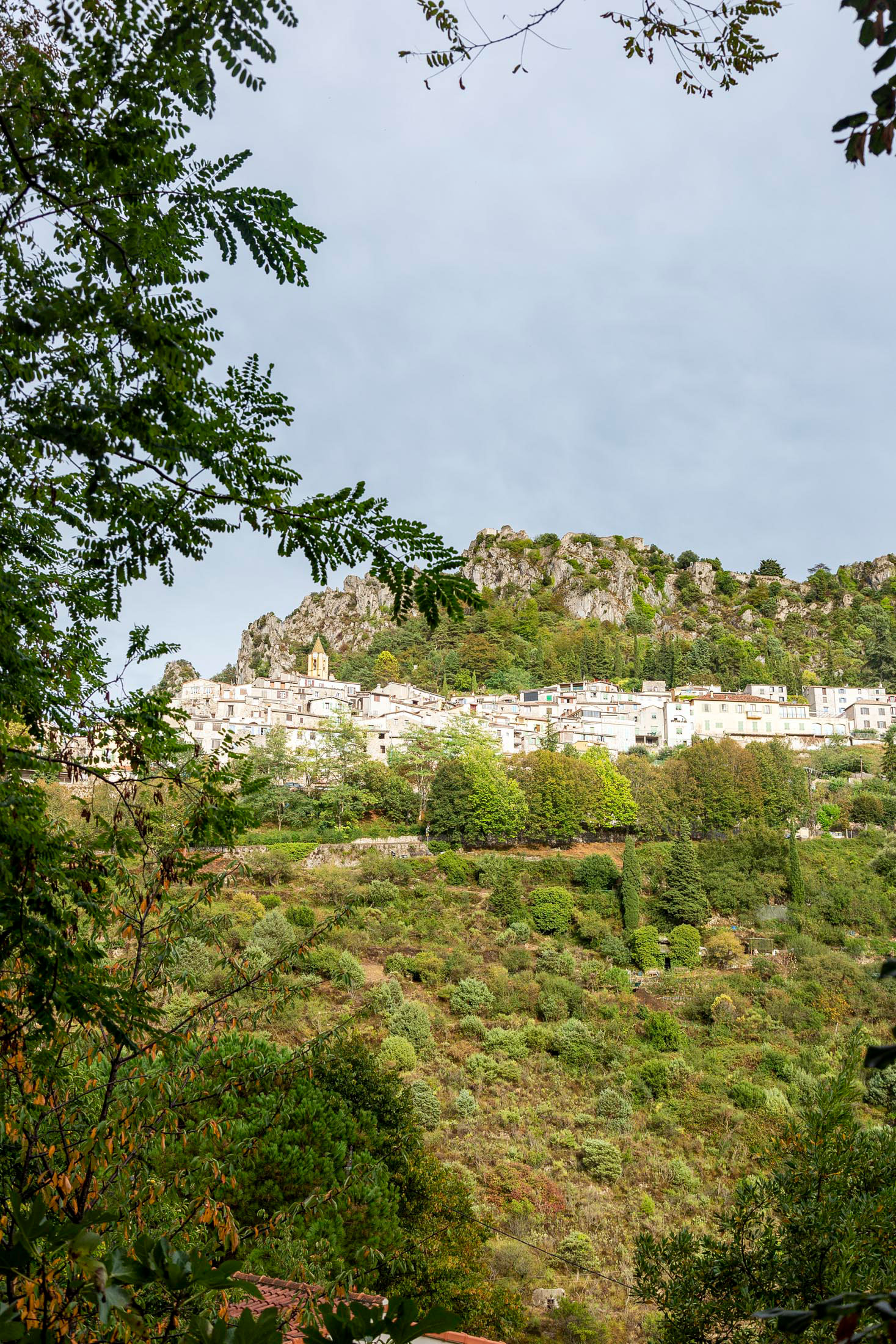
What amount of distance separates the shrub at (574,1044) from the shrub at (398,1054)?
3.95 m

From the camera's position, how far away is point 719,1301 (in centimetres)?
749

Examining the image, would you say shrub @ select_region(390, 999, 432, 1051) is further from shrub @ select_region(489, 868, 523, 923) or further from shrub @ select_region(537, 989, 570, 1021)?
shrub @ select_region(489, 868, 523, 923)

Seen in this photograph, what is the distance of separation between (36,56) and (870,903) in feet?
114

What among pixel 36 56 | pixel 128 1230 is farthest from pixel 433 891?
pixel 36 56

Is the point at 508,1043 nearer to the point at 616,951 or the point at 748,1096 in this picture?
the point at 748,1096

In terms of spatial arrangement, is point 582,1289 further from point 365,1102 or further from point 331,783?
point 331,783

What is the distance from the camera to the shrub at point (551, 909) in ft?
97.4

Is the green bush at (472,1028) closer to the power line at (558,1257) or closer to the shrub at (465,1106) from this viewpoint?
the shrub at (465,1106)

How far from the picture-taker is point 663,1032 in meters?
23.2

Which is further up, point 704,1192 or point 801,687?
point 801,687

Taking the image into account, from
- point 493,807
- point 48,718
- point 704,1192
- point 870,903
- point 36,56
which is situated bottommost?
point 704,1192

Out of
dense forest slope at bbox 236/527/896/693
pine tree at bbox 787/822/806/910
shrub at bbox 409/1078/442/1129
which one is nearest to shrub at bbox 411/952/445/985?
shrub at bbox 409/1078/442/1129

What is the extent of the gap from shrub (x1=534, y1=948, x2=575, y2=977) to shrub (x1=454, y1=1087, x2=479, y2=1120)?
7.42 meters

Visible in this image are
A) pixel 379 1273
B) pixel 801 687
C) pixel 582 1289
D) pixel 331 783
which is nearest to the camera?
pixel 379 1273
